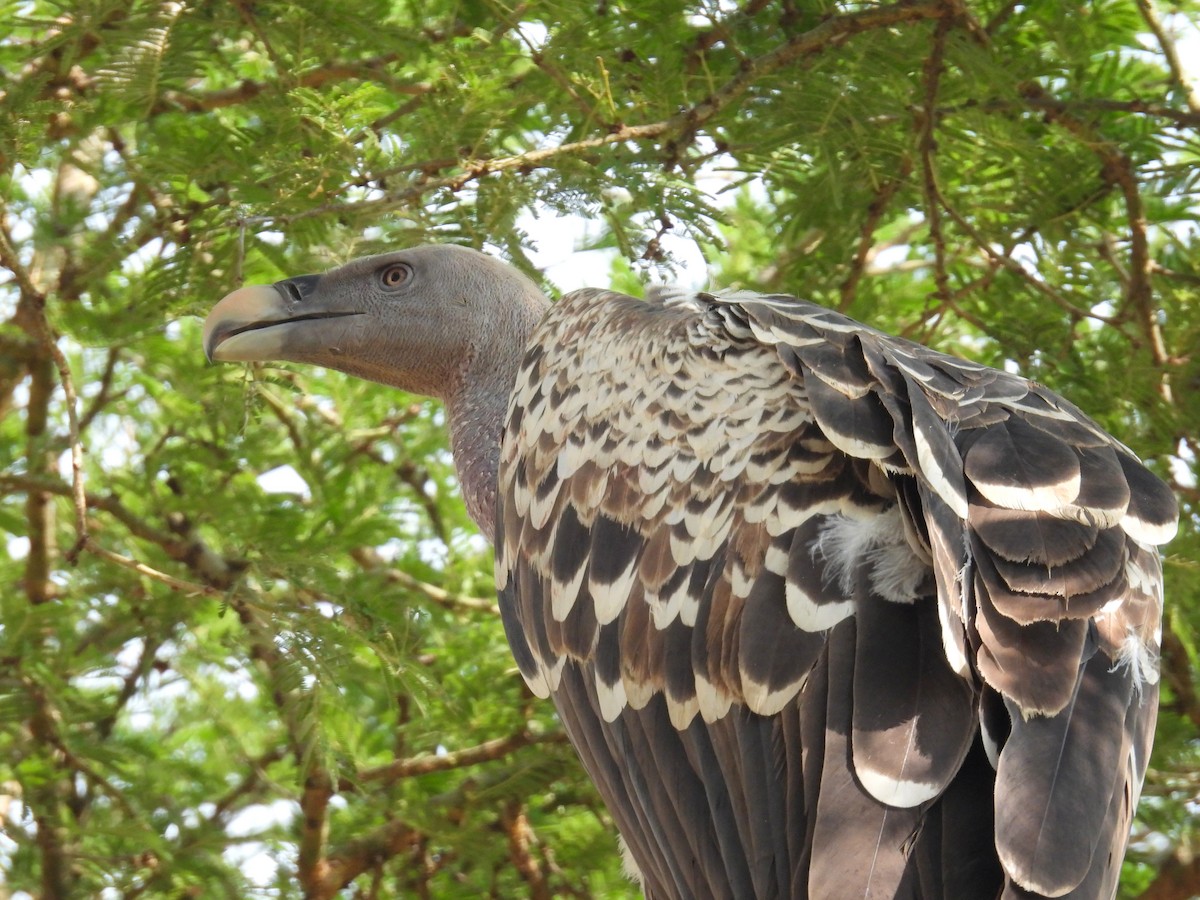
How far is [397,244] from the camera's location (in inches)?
211

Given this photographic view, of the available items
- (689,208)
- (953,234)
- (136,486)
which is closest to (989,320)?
(953,234)

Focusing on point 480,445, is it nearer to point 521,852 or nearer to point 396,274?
point 396,274

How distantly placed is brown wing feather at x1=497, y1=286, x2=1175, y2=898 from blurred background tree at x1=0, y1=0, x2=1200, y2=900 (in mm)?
769

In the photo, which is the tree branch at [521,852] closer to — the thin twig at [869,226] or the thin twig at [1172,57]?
the thin twig at [869,226]

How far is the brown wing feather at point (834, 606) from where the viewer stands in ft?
10.00

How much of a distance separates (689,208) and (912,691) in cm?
185

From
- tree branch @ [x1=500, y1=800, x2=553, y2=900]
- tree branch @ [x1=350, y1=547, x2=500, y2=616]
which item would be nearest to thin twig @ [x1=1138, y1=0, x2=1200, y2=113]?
tree branch @ [x1=350, y1=547, x2=500, y2=616]

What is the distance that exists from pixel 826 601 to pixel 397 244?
2.51 metres

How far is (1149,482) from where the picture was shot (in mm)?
3541

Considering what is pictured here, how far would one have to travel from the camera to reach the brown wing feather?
3.05 m

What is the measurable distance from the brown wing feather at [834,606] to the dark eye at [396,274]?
50.4 inches

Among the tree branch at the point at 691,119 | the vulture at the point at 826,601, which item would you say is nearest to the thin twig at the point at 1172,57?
the tree branch at the point at 691,119

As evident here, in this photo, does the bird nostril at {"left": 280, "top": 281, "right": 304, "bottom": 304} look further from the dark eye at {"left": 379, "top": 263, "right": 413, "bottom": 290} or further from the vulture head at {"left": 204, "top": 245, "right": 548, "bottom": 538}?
the dark eye at {"left": 379, "top": 263, "right": 413, "bottom": 290}

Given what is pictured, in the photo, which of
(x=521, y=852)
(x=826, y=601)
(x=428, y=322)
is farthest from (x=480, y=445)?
(x=826, y=601)
